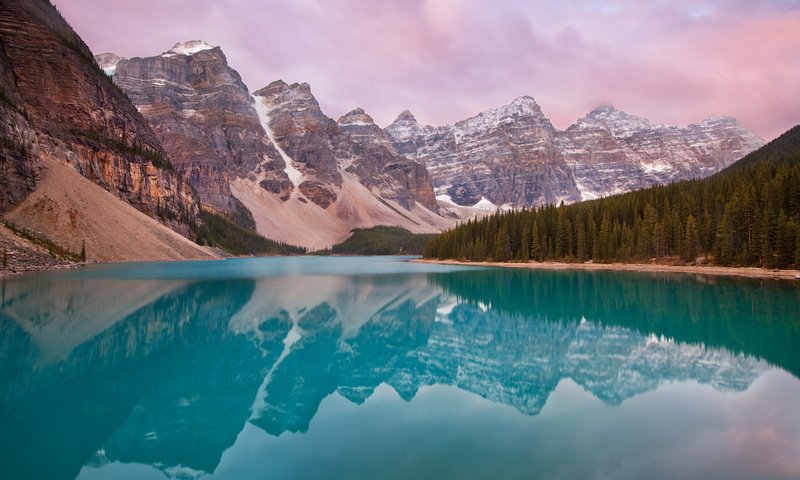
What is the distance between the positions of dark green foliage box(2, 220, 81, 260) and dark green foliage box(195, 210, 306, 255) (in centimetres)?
5414

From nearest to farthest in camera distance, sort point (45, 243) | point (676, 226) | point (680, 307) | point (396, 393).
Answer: point (396, 393)
point (680, 307)
point (45, 243)
point (676, 226)

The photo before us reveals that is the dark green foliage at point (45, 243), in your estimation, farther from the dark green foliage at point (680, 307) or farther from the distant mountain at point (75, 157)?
the dark green foliage at point (680, 307)

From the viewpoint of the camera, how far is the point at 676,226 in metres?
63.5

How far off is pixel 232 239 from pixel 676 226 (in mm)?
118995

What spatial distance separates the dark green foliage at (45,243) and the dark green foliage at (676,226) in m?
63.9

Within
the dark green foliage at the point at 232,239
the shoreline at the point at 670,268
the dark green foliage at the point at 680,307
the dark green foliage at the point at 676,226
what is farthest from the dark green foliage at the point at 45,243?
the dark green foliage at the point at 676,226

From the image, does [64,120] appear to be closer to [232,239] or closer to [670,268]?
[232,239]

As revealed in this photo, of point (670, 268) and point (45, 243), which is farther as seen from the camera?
point (670, 268)

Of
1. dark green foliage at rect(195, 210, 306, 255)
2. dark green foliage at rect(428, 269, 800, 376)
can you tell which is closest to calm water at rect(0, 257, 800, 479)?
dark green foliage at rect(428, 269, 800, 376)

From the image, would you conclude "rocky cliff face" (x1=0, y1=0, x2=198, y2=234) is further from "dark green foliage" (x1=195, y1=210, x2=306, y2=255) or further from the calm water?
the calm water

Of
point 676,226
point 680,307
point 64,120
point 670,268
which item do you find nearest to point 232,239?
point 64,120

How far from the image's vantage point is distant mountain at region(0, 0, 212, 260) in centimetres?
6738

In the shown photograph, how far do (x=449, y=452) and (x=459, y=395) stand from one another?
3.93 m

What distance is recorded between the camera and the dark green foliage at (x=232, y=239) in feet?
418
